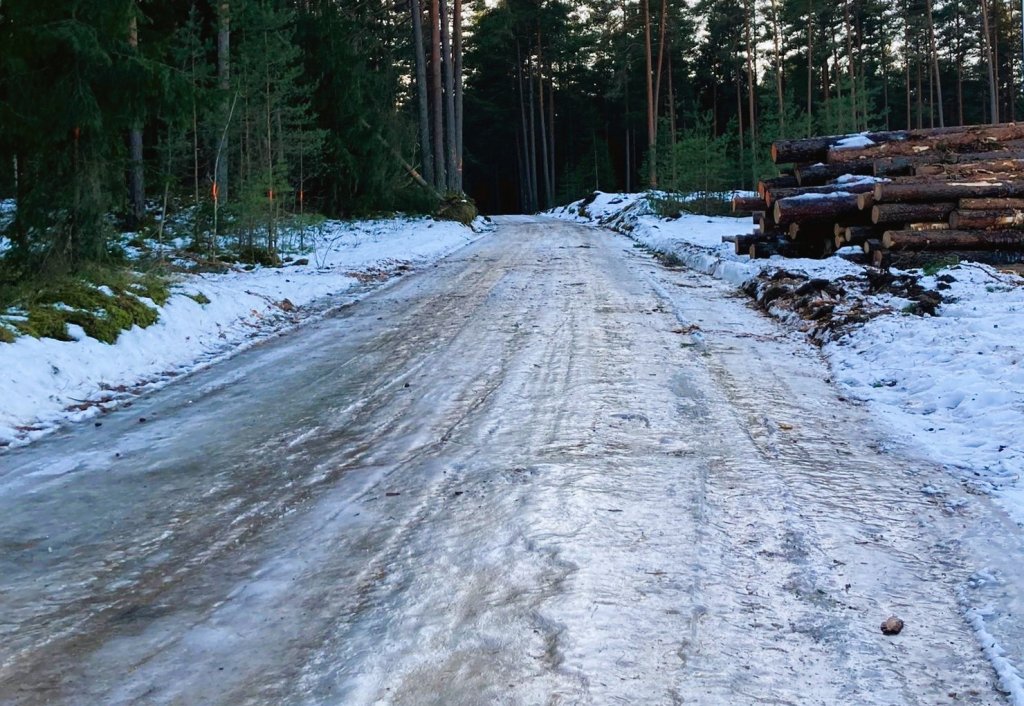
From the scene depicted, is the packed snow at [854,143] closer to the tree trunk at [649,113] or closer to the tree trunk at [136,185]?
the tree trunk at [136,185]

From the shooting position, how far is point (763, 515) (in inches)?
152

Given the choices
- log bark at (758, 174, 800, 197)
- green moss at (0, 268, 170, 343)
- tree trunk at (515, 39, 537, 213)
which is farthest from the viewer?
tree trunk at (515, 39, 537, 213)

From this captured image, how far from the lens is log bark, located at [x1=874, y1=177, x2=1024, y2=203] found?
11602 millimetres

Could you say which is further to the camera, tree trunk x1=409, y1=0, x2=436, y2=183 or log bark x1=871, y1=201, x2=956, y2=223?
tree trunk x1=409, y1=0, x2=436, y2=183

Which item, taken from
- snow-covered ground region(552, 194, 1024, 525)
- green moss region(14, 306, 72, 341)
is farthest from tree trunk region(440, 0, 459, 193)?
green moss region(14, 306, 72, 341)

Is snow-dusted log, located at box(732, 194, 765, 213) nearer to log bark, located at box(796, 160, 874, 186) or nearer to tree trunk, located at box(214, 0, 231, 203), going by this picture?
log bark, located at box(796, 160, 874, 186)

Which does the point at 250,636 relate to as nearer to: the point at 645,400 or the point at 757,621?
the point at 757,621

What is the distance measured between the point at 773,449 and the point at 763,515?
1076mm

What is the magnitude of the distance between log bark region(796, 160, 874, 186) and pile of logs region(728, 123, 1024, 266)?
0.06 feet

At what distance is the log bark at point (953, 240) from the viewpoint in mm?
11398

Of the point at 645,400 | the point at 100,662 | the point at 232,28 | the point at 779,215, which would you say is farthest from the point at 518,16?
the point at 100,662

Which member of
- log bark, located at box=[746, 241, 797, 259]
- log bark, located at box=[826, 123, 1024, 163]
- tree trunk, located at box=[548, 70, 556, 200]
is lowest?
log bark, located at box=[746, 241, 797, 259]

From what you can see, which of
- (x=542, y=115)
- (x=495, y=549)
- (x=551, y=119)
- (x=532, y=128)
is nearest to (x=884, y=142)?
(x=495, y=549)

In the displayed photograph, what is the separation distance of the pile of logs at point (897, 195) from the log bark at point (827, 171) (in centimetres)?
2
